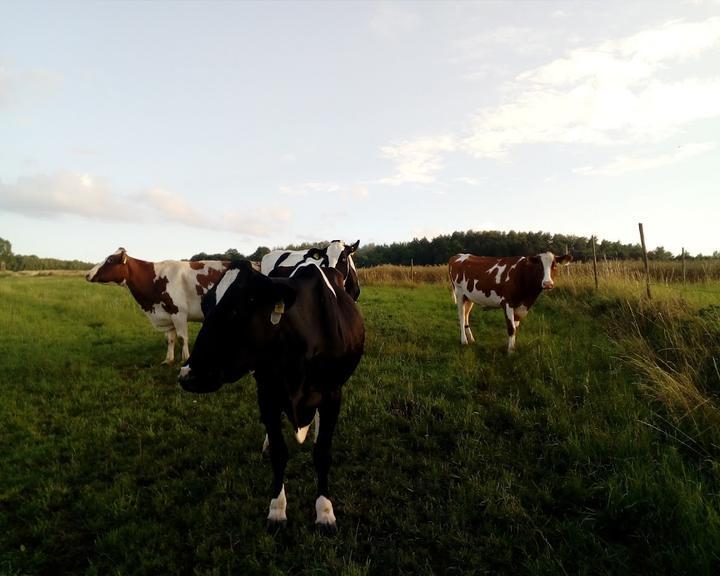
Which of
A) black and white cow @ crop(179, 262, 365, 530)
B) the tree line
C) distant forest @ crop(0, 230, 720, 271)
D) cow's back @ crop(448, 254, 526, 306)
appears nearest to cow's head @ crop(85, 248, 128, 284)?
black and white cow @ crop(179, 262, 365, 530)

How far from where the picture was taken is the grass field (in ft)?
9.89

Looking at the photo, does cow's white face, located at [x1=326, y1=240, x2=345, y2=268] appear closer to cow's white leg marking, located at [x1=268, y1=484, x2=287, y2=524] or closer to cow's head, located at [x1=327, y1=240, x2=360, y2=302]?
cow's head, located at [x1=327, y1=240, x2=360, y2=302]

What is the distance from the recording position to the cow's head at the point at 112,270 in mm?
8641

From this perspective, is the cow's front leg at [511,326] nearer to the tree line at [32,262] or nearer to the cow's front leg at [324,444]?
the cow's front leg at [324,444]

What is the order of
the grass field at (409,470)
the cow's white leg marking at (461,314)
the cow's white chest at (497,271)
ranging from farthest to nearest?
the cow's white chest at (497,271) < the cow's white leg marking at (461,314) < the grass field at (409,470)

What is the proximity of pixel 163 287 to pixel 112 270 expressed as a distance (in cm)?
100

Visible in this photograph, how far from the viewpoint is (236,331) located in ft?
8.98

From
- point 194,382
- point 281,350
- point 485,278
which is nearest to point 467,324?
point 485,278

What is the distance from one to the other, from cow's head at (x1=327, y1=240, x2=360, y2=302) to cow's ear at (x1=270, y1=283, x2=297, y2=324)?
410 cm

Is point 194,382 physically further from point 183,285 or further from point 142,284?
point 142,284

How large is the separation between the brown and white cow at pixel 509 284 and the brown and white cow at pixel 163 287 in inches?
215

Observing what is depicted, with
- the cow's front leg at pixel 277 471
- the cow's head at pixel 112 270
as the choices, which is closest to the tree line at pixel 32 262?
the cow's head at pixel 112 270

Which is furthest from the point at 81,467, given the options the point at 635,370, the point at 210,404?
the point at 635,370

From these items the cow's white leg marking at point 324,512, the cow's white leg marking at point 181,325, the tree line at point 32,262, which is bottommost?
the cow's white leg marking at point 324,512
